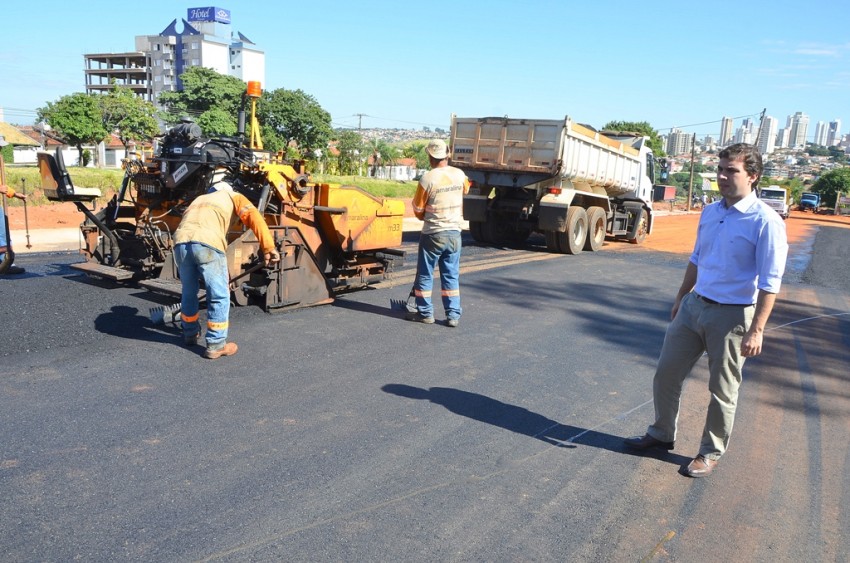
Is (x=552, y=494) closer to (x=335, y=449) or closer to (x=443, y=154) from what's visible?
(x=335, y=449)

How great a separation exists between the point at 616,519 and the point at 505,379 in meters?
1.95

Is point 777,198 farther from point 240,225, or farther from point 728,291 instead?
point 728,291

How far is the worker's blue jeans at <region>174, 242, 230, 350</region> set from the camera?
507cm

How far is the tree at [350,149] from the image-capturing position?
56812mm

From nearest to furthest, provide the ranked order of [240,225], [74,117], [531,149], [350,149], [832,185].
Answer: [240,225] → [531,149] → [74,117] → [832,185] → [350,149]

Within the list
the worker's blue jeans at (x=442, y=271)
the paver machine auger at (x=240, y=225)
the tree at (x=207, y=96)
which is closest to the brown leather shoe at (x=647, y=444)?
the worker's blue jeans at (x=442, y=271)

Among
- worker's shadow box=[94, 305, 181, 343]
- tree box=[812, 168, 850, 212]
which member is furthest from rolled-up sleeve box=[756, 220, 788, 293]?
tree box=[812, 168, 850, 212]

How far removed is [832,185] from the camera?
54875mm

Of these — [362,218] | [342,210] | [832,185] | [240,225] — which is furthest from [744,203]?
[832,185]

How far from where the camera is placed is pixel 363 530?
9.61 ft

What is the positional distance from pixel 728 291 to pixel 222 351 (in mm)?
3543

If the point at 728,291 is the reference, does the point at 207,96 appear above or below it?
above

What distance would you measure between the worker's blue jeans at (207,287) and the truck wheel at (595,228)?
9.80 metres

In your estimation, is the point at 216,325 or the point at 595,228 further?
the point at 595,228
